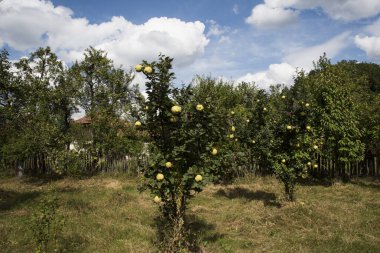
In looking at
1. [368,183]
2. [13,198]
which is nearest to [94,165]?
[13,198]

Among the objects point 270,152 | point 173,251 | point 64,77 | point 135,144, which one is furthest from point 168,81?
point 64,77

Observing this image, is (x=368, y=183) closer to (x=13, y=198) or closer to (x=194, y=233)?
(x=194, y=233)

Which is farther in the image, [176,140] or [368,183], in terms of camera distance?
[368,183]

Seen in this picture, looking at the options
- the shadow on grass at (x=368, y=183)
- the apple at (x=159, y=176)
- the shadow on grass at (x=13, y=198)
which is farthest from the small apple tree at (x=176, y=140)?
the shadow on grass at (x=368, y=183)

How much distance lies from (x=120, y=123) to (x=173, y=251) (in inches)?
516

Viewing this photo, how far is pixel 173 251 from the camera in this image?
19.6 feet

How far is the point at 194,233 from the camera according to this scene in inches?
269

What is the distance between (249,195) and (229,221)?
3.64 meters

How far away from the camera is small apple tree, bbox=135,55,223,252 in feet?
19.2

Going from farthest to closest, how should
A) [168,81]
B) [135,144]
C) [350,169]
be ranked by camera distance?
[135,144]
[350,169]
[168,81]

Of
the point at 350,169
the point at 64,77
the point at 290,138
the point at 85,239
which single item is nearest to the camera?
the point at 85,239

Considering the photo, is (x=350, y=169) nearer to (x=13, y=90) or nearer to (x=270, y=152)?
(x=270, y=152)

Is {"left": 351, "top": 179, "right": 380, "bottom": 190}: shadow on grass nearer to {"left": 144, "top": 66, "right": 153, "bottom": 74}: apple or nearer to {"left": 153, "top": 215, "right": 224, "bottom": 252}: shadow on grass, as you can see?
{"left": 153, "top": 215, "right": 224, "bottom": 252}: shadow on grass

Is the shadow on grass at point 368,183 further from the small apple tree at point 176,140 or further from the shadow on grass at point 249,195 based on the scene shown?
the small apple tree at point 176,140
